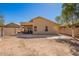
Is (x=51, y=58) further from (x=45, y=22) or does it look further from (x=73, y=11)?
(x=45, y=22)

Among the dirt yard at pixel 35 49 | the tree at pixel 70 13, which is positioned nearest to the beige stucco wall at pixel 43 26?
the tree at pixel 70 13

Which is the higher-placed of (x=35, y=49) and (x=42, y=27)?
(x=42, y=27)

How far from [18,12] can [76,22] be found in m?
2.83

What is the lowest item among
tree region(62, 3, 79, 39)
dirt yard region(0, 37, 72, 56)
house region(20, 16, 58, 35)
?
dirt yard region(0, 37, 72, 56)

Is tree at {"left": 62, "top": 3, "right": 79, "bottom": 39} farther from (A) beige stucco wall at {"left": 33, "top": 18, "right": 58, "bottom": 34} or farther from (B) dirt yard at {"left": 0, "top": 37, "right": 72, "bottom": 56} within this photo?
(A) beige stucco wall at {"left": 33, "top": 18, "right": 58, "bottom": 34}

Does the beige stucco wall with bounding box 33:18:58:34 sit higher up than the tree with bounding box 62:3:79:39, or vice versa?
the tree with bounding box 62:3:79:39

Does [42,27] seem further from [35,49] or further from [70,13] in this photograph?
[35,49]

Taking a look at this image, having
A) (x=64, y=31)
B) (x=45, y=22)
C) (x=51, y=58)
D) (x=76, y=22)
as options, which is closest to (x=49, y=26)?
(x=45, y=22)

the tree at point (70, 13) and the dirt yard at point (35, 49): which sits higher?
the tree at point (70, 13)

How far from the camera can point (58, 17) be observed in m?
7.43

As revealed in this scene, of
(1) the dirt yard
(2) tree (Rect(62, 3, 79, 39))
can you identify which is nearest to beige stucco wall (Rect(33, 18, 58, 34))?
(2) tree (Rect(62, 3, 79, 39))

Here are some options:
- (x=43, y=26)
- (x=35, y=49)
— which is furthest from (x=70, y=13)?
(x=43, y=26)

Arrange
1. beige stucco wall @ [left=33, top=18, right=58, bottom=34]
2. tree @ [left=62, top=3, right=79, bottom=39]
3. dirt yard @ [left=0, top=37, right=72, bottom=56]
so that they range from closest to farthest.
A: dirt yard @ [left=0, top=37, right=72, bottom=56], tree @ [left=62, top=3, right=79, bottom=39], beige stucco wall @ [left=33, top=18, right=58, bottom=34]

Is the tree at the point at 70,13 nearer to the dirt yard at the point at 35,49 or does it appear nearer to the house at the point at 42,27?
the dirt yard at the point at 35,49
